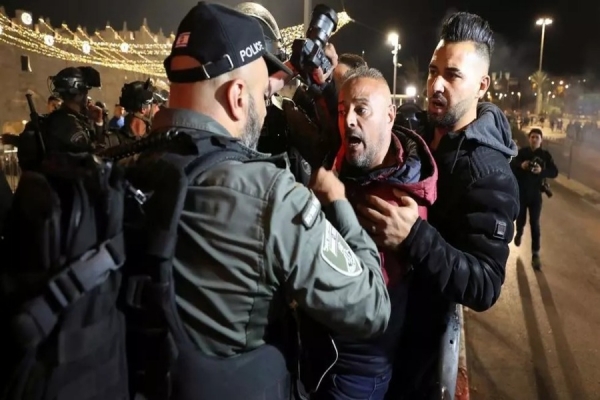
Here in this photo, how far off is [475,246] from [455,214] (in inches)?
7.9

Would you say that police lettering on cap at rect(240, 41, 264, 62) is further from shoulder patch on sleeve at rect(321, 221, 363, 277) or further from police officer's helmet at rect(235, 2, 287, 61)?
police officer's helmet at rect(235, 2, 287, 61)

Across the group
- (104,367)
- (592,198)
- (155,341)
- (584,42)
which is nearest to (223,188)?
(155,341)

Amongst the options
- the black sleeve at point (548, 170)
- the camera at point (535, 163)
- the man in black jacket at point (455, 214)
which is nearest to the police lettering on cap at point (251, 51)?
the man in black jacket at point (455, 214)

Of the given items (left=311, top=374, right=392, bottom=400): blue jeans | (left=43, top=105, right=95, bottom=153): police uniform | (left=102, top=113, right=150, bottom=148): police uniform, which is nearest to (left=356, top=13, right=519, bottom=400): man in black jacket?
(left=311, top=374, right=392, bottom=400): blue jeans

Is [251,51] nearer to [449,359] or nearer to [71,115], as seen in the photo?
[449,359]

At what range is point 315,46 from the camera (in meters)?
2.72

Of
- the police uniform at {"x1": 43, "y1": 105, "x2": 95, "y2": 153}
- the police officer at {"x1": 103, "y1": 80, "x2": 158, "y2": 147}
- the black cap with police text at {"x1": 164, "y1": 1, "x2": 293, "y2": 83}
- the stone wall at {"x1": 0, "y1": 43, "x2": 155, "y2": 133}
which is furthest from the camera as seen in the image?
the stone wall at {"x1": 0, "y1": 43, "x2": 155, "y2": 133}

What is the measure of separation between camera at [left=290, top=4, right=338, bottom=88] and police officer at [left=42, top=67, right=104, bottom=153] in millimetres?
2130

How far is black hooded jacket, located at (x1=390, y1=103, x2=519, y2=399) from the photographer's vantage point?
2.21m

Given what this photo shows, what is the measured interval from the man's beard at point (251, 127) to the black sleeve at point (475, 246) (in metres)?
0.80

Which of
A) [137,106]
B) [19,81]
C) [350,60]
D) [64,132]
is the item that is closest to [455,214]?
[350,60]

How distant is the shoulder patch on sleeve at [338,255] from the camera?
1.51m

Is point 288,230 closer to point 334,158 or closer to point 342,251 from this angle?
point 342,251

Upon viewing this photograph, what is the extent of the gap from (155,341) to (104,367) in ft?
0.46
